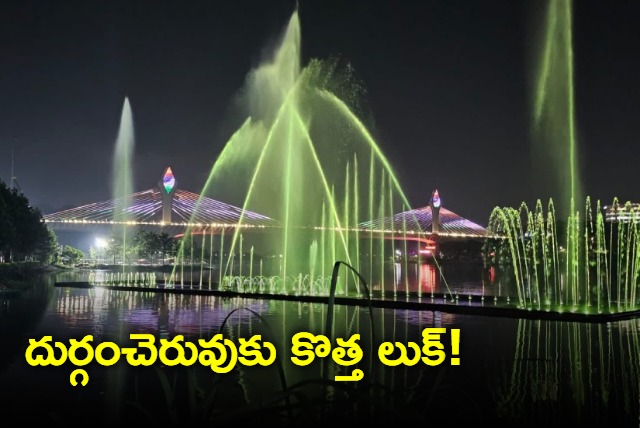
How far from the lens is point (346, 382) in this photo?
938 cm

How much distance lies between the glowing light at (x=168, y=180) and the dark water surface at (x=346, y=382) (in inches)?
2419

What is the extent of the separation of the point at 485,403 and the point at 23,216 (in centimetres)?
5577

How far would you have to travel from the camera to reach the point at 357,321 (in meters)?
17.9

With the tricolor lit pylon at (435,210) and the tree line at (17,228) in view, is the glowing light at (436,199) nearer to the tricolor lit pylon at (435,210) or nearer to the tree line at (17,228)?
the tricolor lit pylon at (435,210)

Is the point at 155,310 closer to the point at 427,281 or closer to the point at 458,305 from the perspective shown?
the point at 458,305

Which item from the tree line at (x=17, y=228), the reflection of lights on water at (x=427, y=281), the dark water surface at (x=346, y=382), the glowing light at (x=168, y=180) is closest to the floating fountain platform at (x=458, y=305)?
the dark water surface at (x=346, y=382)

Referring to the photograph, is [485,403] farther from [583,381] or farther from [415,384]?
[583,381]

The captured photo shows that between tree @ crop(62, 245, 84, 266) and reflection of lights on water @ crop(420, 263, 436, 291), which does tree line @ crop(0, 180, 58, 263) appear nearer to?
tree @ crop(62, 245, 84, 266)

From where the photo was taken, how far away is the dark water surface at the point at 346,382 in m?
7.21

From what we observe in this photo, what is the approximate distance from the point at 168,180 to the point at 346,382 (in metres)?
73.0

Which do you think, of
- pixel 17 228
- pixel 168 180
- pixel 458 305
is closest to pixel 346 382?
pixel 458 305

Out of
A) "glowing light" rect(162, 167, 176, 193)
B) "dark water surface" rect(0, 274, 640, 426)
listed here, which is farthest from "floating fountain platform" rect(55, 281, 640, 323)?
"glowing light" rect(162, 167, 176, 193)

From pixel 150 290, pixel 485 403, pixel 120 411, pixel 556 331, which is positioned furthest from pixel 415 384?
pixel 150 290

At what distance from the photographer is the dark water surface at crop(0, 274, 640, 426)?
23.7 ft
